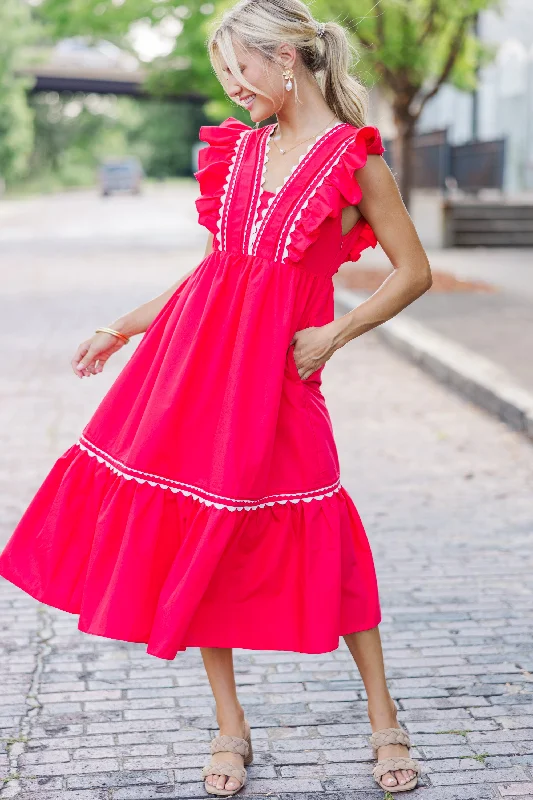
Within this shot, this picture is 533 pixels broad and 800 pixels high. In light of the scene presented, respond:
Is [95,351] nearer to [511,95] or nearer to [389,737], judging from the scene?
[389,737]

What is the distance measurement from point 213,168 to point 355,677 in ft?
5.16

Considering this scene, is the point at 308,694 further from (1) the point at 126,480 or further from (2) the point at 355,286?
(2) the point at 355,286

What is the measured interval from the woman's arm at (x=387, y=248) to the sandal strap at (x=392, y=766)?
3.27 feet

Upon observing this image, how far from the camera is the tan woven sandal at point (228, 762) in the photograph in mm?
2852

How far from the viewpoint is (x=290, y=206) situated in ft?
8.94

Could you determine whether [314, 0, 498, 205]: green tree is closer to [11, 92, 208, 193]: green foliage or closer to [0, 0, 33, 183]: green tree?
[0, 0, 33, 183]: green tree

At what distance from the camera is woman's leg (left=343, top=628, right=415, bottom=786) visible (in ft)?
9.53

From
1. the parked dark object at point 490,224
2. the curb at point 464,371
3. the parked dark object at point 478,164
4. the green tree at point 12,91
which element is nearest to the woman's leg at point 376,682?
the curb at point 464,371

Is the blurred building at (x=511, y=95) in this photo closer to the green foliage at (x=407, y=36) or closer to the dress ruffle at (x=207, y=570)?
the green foliage at (x=407, y=36)

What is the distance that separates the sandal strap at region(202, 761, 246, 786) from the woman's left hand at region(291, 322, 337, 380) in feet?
3.07

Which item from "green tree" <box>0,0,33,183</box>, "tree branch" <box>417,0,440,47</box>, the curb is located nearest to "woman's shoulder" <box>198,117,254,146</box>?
the curb

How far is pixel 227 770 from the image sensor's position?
287cm

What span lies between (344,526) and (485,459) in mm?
3652


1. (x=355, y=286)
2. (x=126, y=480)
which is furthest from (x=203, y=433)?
(x=355, y=286)
